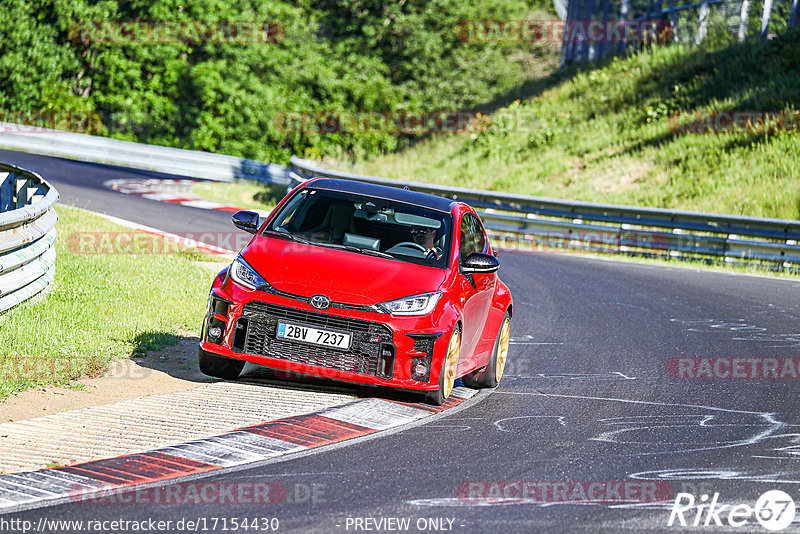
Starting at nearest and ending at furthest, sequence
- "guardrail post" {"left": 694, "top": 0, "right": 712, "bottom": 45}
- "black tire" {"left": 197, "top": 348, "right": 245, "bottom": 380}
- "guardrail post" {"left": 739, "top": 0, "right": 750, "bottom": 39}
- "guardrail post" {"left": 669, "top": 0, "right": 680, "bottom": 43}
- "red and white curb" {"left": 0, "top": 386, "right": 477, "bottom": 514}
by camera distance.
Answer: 1. "red and white curb" {"left": 0, "top": 386, "right": 477, "bottom": 514}
2. "black tire" {"left": 197, "top": 348, "right": 245, "bottom": 380}
3. "guardrail post" {"left": 739, "top": 0, "right": 750, "bottom": 39}
4. "guardrail post" {"left": 694, "top": 0, "right": 712, "bottom": 45}
5. "guardrail post" {"left": 669, "top": 0, "right": 680, "bottom": 43}

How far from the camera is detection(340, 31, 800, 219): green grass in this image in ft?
81.9

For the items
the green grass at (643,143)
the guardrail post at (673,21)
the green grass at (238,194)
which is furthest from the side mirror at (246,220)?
the guardrail post at (673,21)

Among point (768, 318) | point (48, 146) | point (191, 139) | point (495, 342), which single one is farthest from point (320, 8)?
point (495, 342)

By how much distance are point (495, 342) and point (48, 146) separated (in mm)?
27779

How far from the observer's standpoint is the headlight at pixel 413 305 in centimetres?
734

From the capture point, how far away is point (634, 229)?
20.8m

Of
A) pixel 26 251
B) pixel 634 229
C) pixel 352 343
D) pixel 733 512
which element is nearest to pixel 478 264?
pixel 352 343

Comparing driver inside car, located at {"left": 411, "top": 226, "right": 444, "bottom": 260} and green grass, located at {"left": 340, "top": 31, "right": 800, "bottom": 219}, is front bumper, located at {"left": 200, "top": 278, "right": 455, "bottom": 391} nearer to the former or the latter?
driver inside car, located at {"left": 411, "top": 226, "right": 444, "bottom": 260}

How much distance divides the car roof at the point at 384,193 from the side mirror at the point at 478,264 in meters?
0.68

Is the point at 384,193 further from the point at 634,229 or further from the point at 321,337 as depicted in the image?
the point at 634,229

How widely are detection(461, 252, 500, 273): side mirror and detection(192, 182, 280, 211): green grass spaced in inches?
653

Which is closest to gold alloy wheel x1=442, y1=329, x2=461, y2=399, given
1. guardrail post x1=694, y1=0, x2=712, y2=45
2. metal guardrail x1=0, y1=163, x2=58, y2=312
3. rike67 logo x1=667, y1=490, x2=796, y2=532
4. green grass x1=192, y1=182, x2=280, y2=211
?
rike67 logo x1=667, y1=490, x2=796, y2=532

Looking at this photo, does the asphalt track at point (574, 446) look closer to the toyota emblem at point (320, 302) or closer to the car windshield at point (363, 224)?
the toyota emblem at point (320, 302)

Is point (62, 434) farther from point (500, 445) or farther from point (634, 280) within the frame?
point (634, 280)
